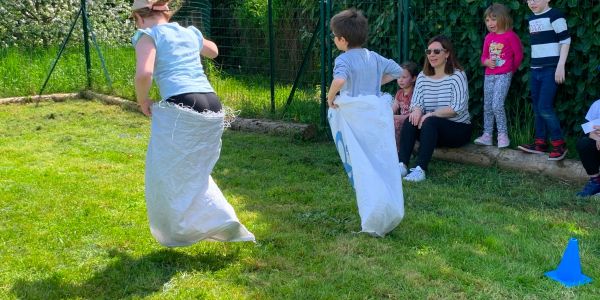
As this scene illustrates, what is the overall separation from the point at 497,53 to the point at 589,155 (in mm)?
1334

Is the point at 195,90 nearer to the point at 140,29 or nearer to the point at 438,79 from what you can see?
the point at 140,29

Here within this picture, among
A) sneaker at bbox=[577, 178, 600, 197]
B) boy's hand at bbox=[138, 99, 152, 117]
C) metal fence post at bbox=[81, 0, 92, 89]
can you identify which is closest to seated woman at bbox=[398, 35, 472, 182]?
sneaker at bbox=[577, 178, 600, 197]

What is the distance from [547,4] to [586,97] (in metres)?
0.93

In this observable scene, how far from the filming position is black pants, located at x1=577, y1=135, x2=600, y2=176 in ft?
16.8

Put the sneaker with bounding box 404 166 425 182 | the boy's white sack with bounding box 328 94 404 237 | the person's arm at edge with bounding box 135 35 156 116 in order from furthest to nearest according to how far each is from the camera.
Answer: the sneaker with bounding box 404 166 425 182 → the boy's white sack with bounding box 328 94 404 237 → the person's arm at edge with bounding box 135 35 156 116

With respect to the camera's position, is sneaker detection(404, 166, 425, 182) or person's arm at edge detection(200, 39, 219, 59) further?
sneaker detection(404, 166, 425, 182)

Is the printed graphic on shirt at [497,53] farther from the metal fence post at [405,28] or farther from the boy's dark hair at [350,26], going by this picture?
the boy's dark hair at [350,26]

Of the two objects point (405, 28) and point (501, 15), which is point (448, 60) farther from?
point (405, 28)

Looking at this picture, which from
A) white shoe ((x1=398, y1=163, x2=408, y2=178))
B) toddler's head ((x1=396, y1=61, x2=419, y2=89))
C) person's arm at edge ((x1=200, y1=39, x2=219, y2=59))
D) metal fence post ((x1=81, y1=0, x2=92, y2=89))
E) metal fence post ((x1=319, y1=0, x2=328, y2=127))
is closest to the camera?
person's arm at edge ((x1=200, y1=39, x2=219, y2=59))

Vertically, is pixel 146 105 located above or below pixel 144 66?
below

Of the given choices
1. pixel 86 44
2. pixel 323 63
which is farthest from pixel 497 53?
pixel 86 44

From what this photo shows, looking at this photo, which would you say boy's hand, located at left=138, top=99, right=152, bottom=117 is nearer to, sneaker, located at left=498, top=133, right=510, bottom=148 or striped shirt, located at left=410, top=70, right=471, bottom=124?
striped shirt, located at left=410, top=70, right=471, bottom=124

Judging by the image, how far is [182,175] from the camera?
11.5ft

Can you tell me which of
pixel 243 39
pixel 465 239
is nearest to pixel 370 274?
pixel 465 239
